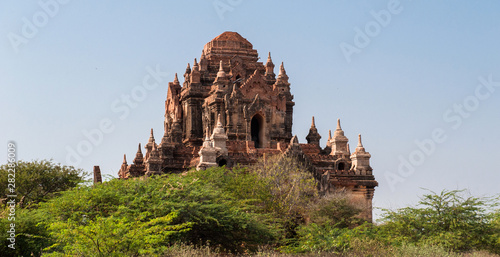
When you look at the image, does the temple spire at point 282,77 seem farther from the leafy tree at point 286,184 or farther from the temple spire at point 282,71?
the leafy tree at point 286,184

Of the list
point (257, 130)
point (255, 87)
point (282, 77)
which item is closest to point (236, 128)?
point (257, 130)

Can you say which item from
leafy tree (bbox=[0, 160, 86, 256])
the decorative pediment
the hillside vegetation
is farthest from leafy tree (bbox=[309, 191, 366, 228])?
the decorative pediment

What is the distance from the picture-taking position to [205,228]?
26.7 m

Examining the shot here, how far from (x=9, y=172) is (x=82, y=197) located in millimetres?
12555

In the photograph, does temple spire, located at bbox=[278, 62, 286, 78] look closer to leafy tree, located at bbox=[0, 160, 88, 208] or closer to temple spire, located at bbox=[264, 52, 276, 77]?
temple spire, located at bbox=[264, 52, 276, 77]

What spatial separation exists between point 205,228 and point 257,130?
20.1 m

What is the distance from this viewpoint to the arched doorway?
150 ft

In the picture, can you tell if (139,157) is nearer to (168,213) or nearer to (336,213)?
(336,213)

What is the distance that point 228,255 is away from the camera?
2644 cm

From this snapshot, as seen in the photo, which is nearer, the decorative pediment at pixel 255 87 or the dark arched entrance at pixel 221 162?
the dark arched entrance at pixel 221 162

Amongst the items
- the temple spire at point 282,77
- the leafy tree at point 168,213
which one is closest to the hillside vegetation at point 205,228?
the leafy tree at point 168,213

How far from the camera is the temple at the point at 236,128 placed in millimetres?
40156

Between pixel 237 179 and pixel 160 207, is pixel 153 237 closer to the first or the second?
pixel 160 207

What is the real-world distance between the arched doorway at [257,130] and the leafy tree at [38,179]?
1037 centimetres
